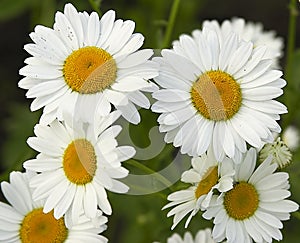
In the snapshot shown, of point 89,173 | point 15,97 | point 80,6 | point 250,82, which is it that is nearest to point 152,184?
point 89,173

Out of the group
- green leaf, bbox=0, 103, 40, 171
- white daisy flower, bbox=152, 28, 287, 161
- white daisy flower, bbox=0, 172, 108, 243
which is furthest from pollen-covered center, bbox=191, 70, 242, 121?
green leaf, bbox=0, 103, 40, 171

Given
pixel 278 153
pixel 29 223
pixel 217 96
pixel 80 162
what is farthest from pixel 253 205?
pixel 29 223

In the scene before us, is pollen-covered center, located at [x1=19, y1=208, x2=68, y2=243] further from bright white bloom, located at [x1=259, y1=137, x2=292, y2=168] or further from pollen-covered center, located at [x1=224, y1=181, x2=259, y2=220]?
bright white bloom, located at [x1=259, y1=137, x2=292, y2=168]

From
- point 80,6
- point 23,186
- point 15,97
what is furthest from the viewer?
point 15,97

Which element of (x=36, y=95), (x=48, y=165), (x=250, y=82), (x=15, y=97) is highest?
(x=250, y=82)

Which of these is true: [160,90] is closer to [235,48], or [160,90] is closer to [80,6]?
[235,48]

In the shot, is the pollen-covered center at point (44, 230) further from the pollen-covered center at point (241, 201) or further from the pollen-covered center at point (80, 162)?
the pollen-covered center at point (241, 201)

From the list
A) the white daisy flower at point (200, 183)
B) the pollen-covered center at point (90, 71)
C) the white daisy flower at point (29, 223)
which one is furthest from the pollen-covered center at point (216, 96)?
the white daisy flower at point (29, 223)

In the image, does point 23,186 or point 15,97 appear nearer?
point 23,186
